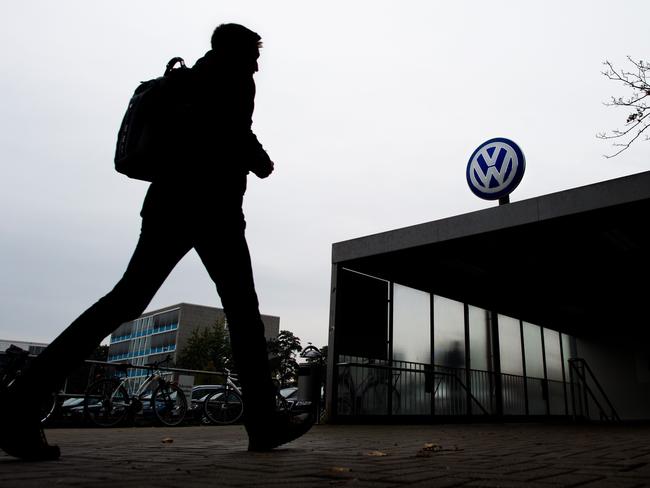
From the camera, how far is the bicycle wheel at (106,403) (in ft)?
29.8

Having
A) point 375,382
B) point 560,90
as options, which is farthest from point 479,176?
point 375,382

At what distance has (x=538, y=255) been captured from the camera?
10398 mm

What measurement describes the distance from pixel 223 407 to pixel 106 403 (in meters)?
2.11

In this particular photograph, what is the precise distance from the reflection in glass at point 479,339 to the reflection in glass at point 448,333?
1.33ft

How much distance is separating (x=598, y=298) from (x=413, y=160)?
18616 mm

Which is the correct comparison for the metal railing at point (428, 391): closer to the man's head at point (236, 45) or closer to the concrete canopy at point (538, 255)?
the concrete canopy at point (538, 255)

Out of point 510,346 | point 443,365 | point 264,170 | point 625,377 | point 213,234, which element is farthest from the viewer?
point 625,377

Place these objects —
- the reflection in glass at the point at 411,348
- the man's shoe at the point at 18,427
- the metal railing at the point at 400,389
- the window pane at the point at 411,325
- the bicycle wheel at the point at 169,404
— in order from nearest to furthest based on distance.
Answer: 1. the man's shoe at the point at 18,427
2. the bicycle wheel at the point at 169,404
3. the metal railing at the point at 400,389
4. the reflection in glass at the point at 411,348
5. the window pane at the point at 411,325

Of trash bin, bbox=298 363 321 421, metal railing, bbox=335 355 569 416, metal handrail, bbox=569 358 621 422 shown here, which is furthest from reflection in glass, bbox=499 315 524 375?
trash bin, bbox=298 363 321 421

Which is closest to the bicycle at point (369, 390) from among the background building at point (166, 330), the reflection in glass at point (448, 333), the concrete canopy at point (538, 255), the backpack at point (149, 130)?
the reflection in glass at point (448, 333)

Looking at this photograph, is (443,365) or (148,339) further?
(148,339)

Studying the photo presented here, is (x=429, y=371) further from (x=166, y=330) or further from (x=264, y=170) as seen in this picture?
(x=166, y=330)

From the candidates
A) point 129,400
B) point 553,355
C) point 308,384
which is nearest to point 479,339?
point 553,355

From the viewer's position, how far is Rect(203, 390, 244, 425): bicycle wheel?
10219 millimetres
